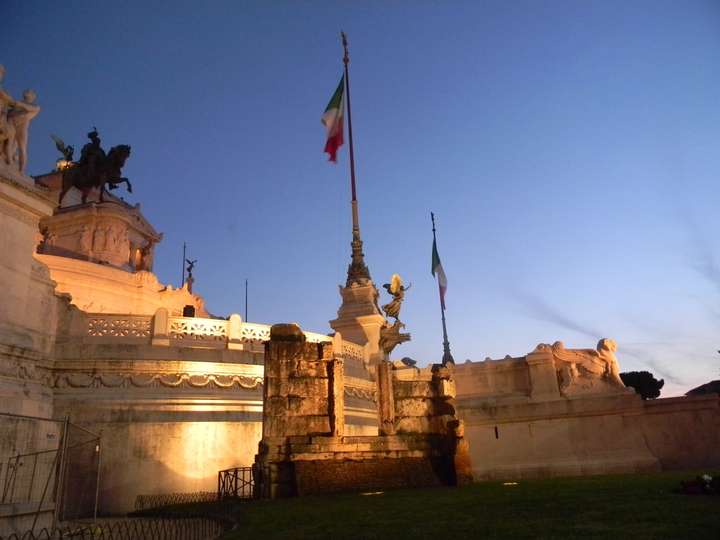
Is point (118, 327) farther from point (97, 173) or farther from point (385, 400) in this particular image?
point (97, 173)

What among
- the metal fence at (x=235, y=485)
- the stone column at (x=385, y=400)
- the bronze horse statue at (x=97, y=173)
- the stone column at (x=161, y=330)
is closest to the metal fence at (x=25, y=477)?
the metal fence at (x=235, y=485)

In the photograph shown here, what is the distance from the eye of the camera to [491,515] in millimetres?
7332

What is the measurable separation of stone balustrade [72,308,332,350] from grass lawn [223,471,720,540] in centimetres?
825

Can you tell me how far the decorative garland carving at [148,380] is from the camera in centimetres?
1631

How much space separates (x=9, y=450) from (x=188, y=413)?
4868mm

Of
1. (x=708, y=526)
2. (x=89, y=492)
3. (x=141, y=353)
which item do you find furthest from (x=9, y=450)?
(x=708, y=526)

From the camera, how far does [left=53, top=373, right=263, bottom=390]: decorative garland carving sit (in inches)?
642

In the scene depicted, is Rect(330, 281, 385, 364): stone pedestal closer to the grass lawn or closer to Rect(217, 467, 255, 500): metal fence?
Rect(217, 467, 255, 500): metal fence

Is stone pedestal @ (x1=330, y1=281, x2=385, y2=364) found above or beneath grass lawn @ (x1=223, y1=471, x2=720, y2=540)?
above

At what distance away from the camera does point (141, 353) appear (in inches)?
663

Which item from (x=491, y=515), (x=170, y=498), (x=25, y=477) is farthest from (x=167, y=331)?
(x=491, y=515)

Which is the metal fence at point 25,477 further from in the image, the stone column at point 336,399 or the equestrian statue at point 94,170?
the equestrian statue at point 94,170

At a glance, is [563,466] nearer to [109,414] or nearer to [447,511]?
[447,511]

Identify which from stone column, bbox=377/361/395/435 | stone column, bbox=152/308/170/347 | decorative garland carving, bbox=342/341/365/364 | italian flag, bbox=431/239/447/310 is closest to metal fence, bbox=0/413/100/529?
stone column, bbox=152/308/170/347
